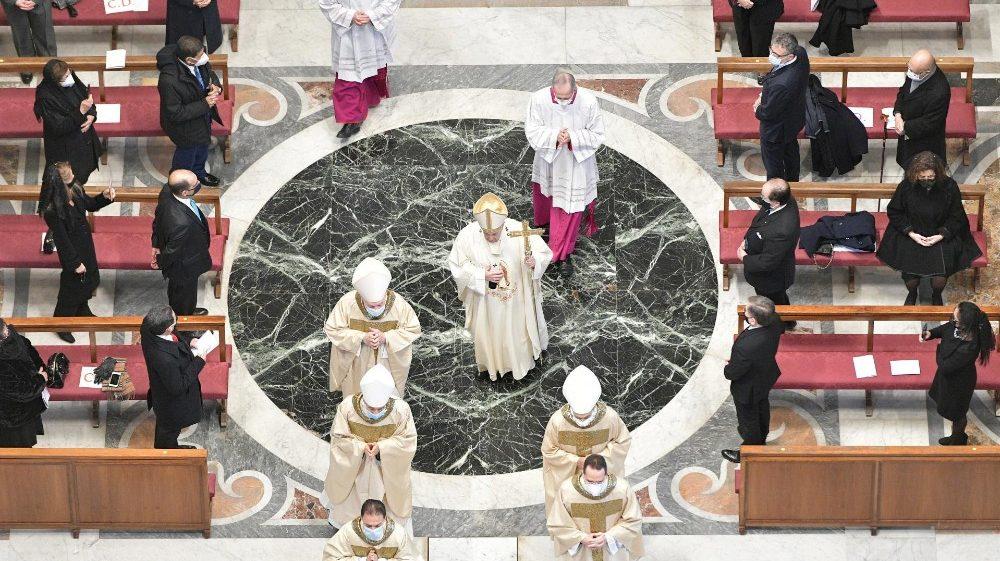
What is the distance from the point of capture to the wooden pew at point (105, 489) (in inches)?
514

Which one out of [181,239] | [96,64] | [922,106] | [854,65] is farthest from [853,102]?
[96,64]

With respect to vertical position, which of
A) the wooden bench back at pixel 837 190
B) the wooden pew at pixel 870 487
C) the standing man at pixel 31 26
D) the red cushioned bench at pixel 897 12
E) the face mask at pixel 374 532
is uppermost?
the red cushioned bench at pixel 897 12

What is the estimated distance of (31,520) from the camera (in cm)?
1336

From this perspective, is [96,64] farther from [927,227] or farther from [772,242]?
[927,227]

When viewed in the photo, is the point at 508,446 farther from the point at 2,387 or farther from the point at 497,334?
the point at 2,387

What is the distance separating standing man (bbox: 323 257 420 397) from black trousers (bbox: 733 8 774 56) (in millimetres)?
4728

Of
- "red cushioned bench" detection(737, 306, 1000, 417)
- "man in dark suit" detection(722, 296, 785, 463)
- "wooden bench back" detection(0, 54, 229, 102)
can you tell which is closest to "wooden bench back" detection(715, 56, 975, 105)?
"red cushioned bench" detection(737, 306, 1000, 417)

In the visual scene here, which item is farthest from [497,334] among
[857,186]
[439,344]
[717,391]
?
[857,186]

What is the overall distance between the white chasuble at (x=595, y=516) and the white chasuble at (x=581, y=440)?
0.38 m

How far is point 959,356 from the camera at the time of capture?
13023mm

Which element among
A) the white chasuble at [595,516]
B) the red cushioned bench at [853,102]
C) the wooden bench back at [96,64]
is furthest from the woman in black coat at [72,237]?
the red cushioned bench at [853,102]

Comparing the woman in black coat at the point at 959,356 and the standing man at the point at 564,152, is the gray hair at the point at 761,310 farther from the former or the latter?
the standing man at the point at 564,152

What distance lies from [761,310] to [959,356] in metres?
1.44

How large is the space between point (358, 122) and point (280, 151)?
0.73m
